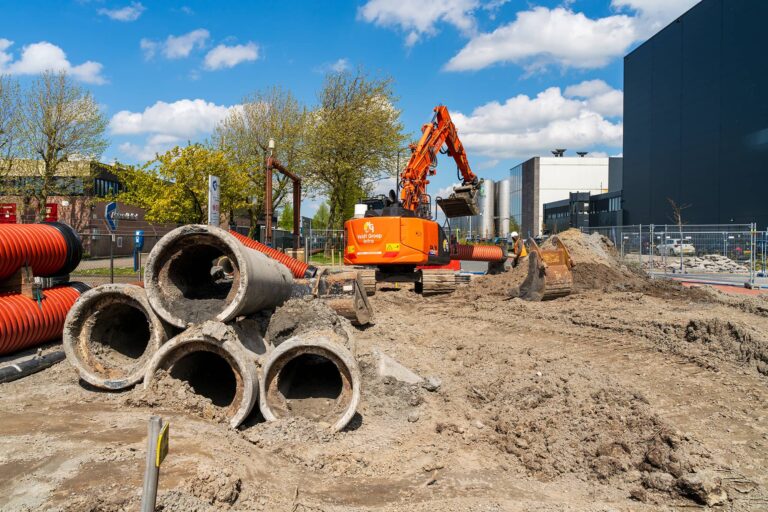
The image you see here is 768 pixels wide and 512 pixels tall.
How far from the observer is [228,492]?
3.88 metres

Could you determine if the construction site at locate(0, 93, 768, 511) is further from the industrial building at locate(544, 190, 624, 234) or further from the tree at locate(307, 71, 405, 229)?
the industrial building at locate(544, 190, 624, 234)

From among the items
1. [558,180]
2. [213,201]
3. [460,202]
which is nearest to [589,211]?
[558,180]

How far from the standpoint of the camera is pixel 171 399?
5.78 meters

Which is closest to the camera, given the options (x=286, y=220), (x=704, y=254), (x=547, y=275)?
(x=547, y=275)

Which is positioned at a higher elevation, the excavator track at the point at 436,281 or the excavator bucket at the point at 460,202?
the excavator bucket at the point at 460,202

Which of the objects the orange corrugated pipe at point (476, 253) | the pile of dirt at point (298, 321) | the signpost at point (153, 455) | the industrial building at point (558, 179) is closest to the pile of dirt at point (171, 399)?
the pile of dirt at point (298, 321)

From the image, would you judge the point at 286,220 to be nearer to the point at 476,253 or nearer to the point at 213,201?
the point at 476,253

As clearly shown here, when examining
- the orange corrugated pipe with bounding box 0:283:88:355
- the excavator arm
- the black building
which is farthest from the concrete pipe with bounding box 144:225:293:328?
the black building

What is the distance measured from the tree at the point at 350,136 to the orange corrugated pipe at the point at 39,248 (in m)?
21.8

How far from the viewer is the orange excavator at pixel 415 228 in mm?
13031

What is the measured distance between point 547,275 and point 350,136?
65.1 feet

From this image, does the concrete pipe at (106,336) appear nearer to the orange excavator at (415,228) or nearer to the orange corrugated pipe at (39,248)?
the orange corrugated pipe at (39,248)

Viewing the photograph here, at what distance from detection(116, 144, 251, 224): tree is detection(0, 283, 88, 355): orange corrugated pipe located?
53.7 ft

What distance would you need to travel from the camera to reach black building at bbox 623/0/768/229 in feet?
102
